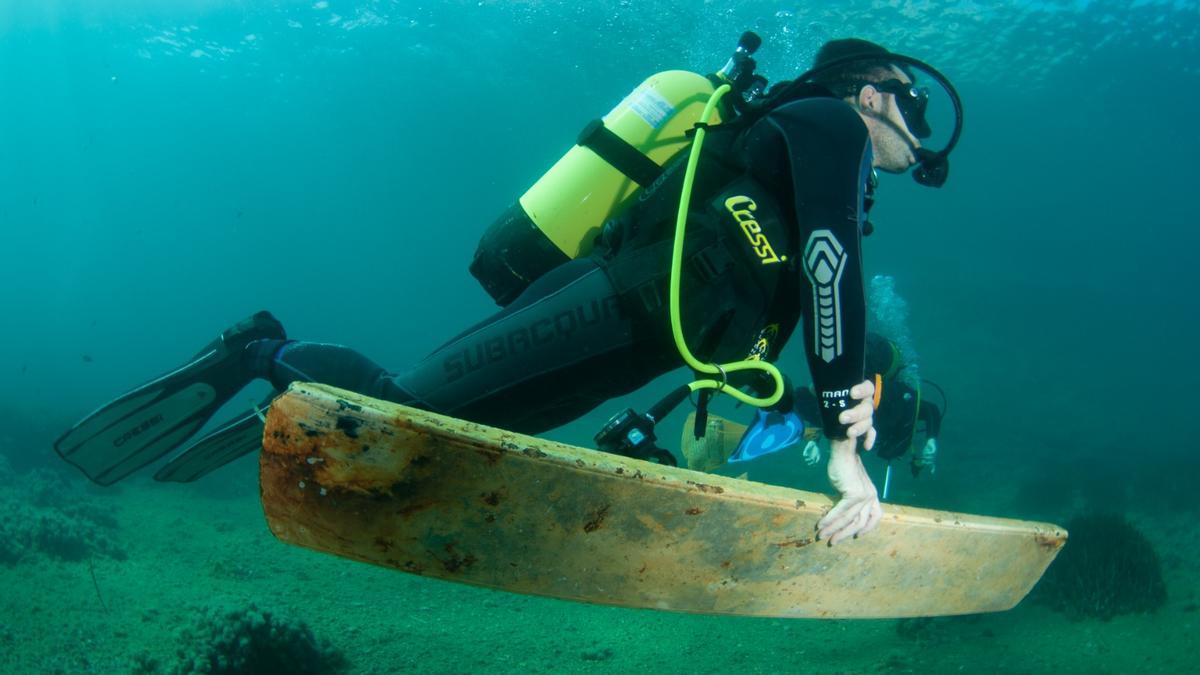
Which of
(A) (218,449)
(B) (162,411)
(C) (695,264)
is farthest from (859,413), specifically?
(B) (162,411)

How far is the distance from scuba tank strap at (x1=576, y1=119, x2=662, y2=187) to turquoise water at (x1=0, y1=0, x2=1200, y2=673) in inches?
176

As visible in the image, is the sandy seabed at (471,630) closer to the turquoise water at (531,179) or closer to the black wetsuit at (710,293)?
the turquoise water at (531,179)

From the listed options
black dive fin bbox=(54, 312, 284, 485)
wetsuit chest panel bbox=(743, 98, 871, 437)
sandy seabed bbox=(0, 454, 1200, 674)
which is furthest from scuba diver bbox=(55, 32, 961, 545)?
sandy seabed bbox=(0, 454, 1200, 674)

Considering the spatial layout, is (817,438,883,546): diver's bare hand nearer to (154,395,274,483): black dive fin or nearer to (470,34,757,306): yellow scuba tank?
(470,34,757,306): yellow scuba tank

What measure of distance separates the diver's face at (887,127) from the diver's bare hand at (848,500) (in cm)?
160

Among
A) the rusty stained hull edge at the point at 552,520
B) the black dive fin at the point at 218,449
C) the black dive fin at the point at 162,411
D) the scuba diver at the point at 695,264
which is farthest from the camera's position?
the black dive fin at the point at 218,449

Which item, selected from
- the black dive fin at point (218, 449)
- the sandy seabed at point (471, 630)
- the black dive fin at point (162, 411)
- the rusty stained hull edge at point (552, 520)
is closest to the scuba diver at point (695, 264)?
the rusty stained hull edge at point (552, 520)

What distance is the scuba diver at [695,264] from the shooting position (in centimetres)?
225

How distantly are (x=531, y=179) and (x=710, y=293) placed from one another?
69.4 m

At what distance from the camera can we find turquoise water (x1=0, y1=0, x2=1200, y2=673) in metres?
6.65

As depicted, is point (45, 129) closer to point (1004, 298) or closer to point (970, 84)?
point (970, 84)

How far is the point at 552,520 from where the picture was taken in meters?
1.84

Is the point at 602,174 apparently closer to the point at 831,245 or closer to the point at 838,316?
the point at 831,245

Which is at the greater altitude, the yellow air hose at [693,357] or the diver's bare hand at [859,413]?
the yellow air hose at [693,357]
